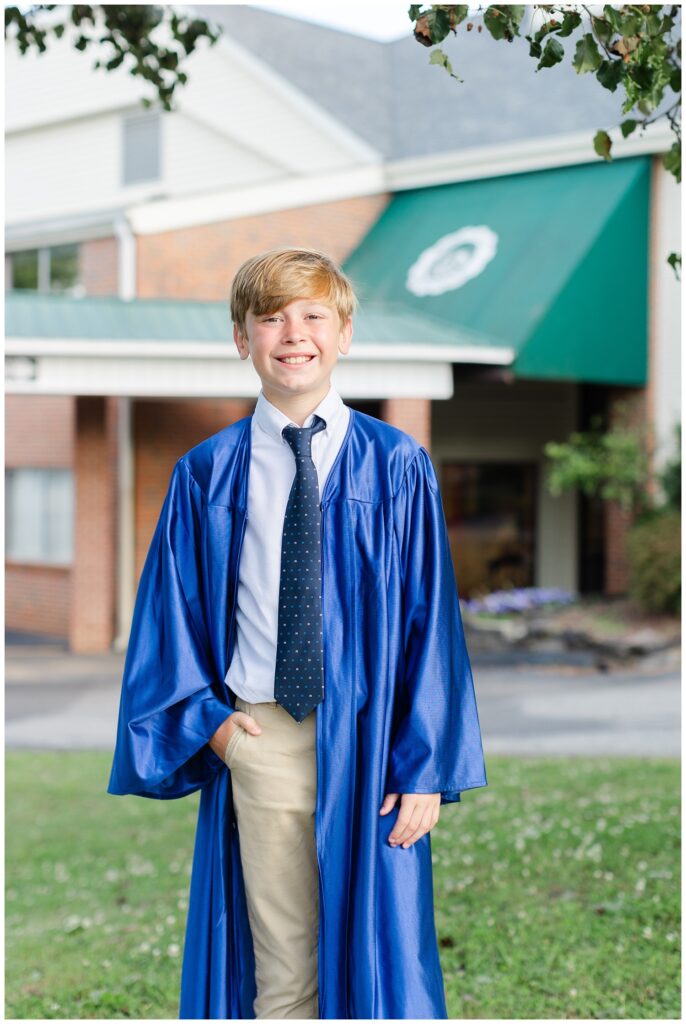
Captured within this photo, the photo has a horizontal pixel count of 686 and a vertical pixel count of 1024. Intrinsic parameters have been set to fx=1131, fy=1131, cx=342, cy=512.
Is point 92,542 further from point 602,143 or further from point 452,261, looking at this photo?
point 602,143

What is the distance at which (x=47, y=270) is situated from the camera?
16719 millimetres

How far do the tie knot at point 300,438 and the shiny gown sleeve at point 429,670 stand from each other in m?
0.26

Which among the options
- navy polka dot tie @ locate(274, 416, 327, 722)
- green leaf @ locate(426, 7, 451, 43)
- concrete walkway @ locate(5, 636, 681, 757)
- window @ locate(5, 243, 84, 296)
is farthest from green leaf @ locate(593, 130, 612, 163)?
window @ locate(5, 243, 84, 296)

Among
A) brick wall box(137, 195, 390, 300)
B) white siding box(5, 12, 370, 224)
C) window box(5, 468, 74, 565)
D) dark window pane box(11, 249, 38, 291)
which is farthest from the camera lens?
white siding box(5, 12, 370, 224)

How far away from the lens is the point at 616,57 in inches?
137

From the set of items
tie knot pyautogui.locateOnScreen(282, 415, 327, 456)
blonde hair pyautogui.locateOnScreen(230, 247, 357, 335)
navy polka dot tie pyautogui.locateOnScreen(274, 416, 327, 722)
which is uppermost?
blonde hair pyautogui.locateOnScreen(230, 247, 357, 335)

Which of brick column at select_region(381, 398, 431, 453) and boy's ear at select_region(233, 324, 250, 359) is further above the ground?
brick column at select_region(381, 398, 431, 453)

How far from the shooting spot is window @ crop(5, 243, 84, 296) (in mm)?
16297

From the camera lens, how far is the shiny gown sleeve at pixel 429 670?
279cm

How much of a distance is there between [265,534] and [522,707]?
842cm

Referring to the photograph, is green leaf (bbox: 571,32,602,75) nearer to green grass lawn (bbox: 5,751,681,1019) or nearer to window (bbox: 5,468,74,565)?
green grass lawn (bbox: 5,751,681,1019)

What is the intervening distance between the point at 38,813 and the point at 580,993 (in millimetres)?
4236

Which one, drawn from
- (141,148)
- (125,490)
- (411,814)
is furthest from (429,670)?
(141,148)

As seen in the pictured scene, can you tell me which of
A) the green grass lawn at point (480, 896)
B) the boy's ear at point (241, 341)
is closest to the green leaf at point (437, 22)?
the boy's ear at point (241, 341)
